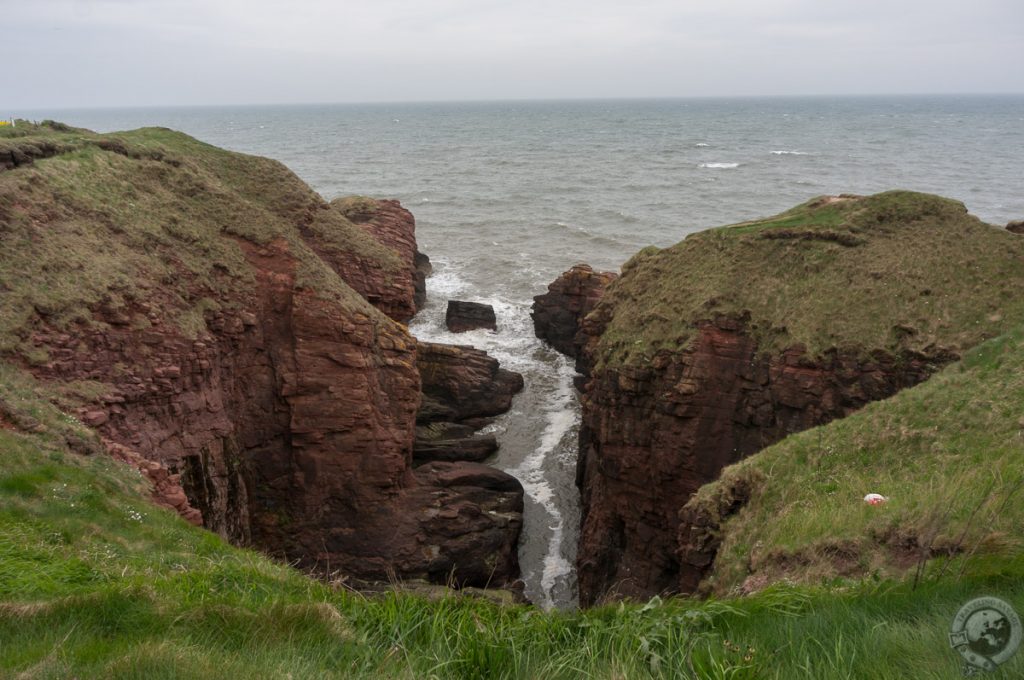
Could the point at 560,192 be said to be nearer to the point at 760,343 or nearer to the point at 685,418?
the point at 760,343

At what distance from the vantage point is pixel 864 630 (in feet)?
20.0

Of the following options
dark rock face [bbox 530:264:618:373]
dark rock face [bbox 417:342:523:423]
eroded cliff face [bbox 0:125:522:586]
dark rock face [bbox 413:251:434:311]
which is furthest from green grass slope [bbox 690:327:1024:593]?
dark rock face [bbox 413:251:434:311]

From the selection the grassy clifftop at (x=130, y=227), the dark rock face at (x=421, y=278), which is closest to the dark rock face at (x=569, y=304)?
the dark rock face at (x=421, y=278)

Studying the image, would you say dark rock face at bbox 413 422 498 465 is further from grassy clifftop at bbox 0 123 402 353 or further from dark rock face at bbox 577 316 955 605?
grassy clifftop at bbox 0 123 402 353

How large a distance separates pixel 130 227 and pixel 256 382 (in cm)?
570

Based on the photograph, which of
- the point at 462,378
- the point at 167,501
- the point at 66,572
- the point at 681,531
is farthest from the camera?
the point at 462,378

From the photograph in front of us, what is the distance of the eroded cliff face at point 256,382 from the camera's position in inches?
718

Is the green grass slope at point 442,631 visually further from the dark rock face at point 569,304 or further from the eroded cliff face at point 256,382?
the dark rock face at point 569,304

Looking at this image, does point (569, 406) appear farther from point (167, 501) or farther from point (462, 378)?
point (167, 501)

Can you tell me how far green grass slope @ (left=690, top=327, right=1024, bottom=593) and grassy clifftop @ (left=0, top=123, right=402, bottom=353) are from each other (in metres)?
13.8

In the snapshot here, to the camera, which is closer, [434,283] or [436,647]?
[436,647]

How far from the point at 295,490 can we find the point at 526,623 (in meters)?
16.7

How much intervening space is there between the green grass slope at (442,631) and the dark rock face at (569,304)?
101 ft

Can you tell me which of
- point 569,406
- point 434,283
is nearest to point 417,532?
point 569,406
